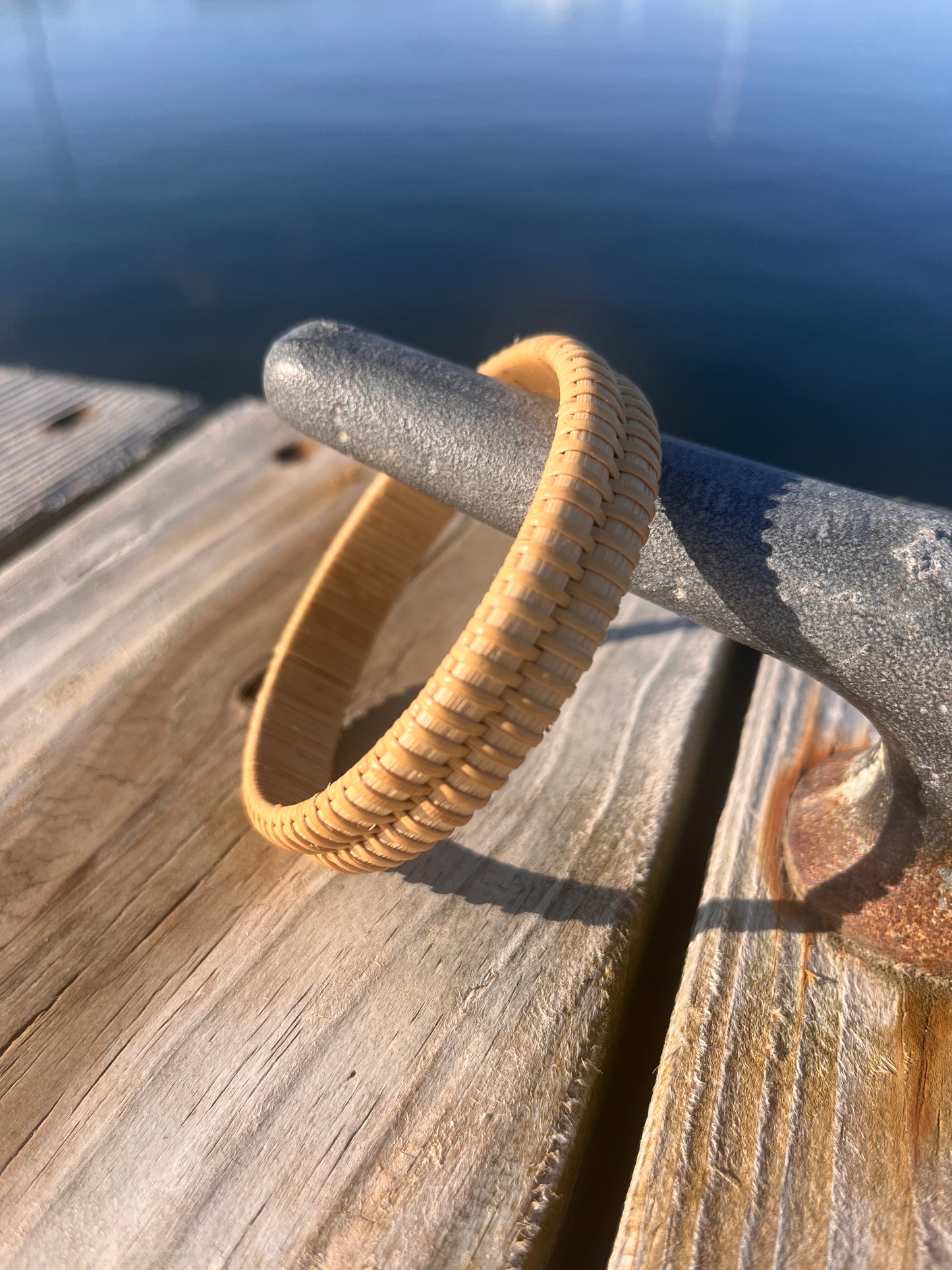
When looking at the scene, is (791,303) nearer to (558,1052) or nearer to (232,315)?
(232,315)

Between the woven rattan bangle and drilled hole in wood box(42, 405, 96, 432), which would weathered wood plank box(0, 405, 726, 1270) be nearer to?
the woven rattan bangle

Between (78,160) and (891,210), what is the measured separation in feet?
11.8

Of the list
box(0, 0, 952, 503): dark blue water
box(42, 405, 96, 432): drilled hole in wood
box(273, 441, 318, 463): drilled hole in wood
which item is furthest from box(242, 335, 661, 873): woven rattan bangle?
box(0, 0, 952, 503): dark blue water

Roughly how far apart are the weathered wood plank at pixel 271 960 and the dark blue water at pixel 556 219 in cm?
152

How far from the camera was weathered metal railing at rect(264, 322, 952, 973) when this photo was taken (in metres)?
0.67

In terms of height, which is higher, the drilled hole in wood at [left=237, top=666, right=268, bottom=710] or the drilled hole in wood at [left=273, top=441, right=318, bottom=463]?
the drilled hole in wood at [left=273, top=441, right=318, bottom=463]

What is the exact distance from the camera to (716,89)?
4570 millimetres

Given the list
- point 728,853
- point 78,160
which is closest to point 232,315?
point 78,160

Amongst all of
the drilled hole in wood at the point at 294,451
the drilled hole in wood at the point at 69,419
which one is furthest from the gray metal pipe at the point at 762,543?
the drilled hole in wood at the point at 69,419

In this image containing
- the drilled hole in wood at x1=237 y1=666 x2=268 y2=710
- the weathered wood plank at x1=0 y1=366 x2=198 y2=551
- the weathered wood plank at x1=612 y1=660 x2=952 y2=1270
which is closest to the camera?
the weathered wood plank at x1=612 y1=660 x2=952 y2=1270

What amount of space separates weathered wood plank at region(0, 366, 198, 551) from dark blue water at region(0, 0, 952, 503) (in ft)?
3.24

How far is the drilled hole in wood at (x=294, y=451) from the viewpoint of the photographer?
1514 mm

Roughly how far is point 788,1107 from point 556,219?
3317 millimetres

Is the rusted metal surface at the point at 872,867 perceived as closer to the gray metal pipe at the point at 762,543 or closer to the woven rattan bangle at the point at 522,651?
the gray metal pipe at the point at 762,543
